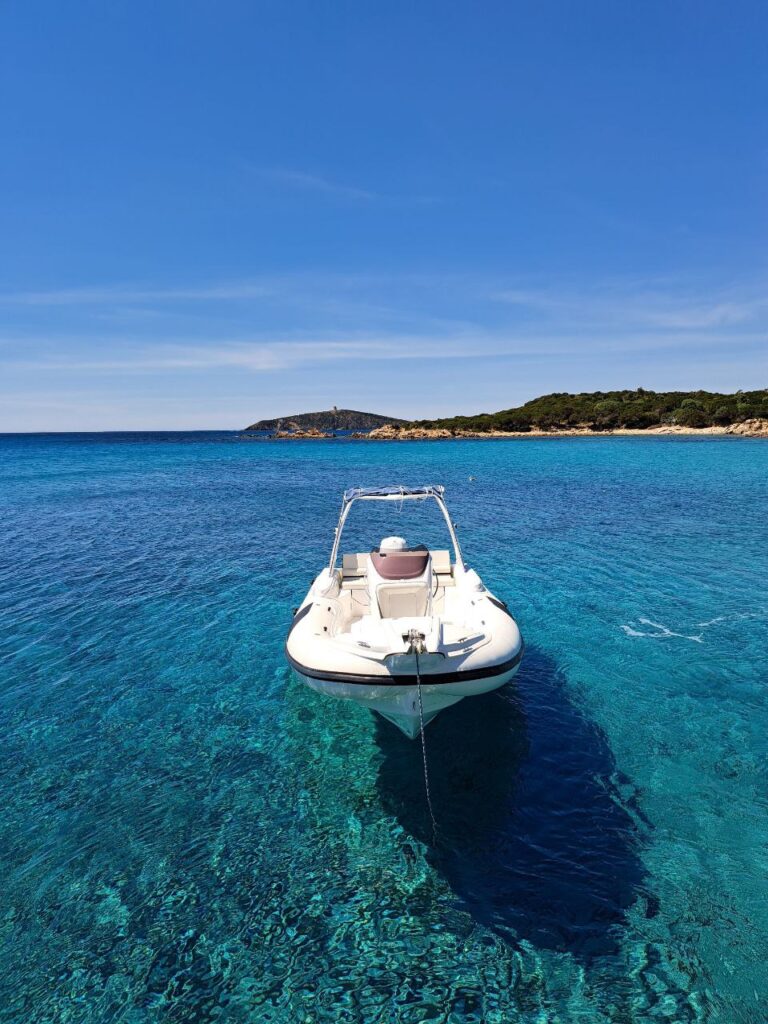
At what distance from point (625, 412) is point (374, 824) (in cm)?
13498

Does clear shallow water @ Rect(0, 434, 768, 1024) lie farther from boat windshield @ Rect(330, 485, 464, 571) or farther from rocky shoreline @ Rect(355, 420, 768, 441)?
rocky shoreline @ Rect(355, 420, 768, 441)

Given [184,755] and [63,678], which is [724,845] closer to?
[184,755]

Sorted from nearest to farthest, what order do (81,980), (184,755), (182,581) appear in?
(81,980), (184,755), (182,581)

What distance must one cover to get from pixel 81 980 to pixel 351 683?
4508mm

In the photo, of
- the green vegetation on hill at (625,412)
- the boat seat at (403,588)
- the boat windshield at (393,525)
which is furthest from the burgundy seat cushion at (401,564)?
the green vegetation on hill at (625,412)

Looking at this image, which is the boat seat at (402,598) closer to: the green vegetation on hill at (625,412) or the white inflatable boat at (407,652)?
the white inflatable boat at (407,652)

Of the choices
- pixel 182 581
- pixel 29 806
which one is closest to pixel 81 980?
pixel 29 806

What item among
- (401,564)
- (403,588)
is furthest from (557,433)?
(403,588)

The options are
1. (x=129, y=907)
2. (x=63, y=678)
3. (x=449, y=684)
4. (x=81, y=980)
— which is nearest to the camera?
(x=81, y=980)

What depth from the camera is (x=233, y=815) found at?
27.5 feet

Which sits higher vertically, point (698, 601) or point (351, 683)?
point (351, 683)

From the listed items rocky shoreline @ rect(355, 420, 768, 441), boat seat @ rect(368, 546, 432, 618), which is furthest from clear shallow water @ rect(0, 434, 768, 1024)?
rocky shoreline @ rect(355, 420, 768, 441)

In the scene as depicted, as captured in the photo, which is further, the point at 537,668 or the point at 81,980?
the point at 537,668

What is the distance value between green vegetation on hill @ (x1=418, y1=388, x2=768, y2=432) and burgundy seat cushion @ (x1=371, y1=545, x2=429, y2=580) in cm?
11504
